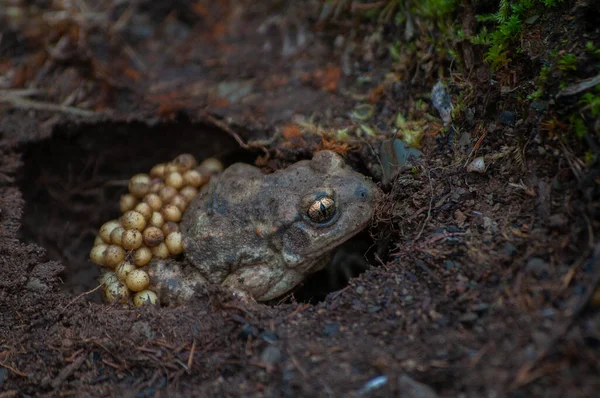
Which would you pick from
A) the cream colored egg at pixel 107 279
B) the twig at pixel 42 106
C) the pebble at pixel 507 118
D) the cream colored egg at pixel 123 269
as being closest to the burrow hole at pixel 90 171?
the twig at pixel 42 106

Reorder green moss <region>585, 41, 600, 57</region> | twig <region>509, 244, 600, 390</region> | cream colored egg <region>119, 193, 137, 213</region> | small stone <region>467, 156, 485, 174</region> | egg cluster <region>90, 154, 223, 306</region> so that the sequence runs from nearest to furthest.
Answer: twig <region>509, 244, 600, 390</region> < green moss <region>585, 41, 600, 57</region> < small stone <region>467, 156, 485, 174</region> < egg cluster <region>90, 154, 223, 306</region> < cream colored egg <region>119, 193, 137, 213</region>

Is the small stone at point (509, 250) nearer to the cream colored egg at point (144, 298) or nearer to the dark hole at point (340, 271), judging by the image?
the dark hole at point (340, 271)

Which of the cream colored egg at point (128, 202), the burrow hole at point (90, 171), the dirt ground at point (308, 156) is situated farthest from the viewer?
the burrow hole at point (90, 171)

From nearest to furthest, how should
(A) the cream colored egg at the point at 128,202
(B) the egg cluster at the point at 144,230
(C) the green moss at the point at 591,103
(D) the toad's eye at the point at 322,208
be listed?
(C) the green moss at the point at 591,103
(D) the toad's eye at the point at 322,208
(B) the egg cluster at the point at 144,230
(A) the cream colored egg at the point at 128,202

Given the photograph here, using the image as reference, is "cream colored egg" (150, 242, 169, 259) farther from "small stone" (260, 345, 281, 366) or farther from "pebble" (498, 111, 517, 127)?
"pebble" (498, 111, 517, 127)

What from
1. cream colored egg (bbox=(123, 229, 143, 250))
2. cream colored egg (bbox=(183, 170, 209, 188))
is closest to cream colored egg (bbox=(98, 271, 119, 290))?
cream colored egg (bbox=(123, 229, 143, 250))

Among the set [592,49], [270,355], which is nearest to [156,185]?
[270,355]

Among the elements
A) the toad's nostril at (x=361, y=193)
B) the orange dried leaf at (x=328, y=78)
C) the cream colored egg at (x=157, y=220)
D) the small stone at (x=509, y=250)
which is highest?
the orange dried leaf at (x=328, y=78)

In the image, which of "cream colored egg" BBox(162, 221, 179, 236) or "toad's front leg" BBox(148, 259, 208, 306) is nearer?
"toad's front leg" BBox(148, 259, 208, 306)
